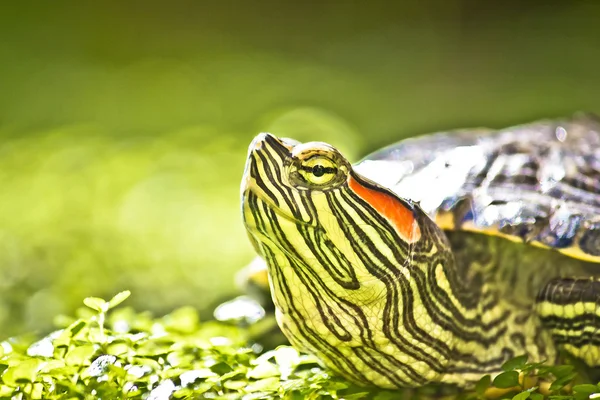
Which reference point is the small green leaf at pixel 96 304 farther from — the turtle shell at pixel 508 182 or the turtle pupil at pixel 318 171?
the turtle shell at pixel 508 182

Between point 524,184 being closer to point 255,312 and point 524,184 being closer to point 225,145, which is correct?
point 255,312

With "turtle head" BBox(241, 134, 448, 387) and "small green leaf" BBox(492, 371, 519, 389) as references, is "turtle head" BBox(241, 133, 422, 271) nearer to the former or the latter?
"turtle head" BBox(241, 134, 448, 387)

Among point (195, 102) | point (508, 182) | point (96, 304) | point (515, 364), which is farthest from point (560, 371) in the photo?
point (195, 102)

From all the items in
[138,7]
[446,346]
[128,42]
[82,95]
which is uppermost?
[138,7]

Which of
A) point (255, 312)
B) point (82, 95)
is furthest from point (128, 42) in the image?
point (255, 312)

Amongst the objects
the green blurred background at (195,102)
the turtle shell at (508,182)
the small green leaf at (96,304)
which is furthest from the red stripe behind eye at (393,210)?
the green blurred background at (195,102)

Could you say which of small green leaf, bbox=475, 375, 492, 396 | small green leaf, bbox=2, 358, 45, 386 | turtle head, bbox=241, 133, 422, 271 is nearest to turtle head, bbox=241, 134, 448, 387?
turtle head, bbox=241, 133, 422, 271
